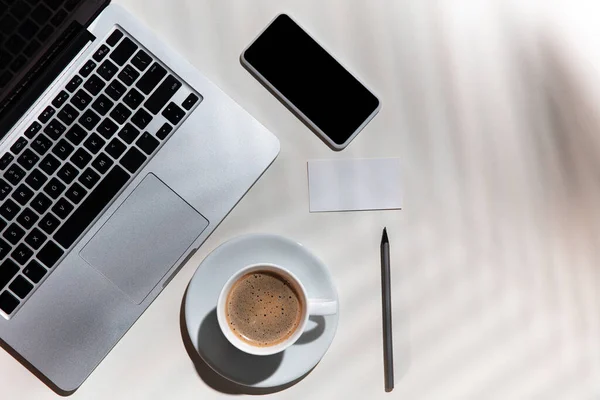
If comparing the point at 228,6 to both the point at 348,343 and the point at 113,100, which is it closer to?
the point at 113,100

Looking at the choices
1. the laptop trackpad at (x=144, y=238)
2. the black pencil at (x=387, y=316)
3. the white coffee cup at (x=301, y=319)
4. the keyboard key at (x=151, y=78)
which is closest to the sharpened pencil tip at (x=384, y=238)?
the black pencil at (x=387, y=316)

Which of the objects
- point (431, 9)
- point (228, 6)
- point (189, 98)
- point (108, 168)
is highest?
point (431, 9)

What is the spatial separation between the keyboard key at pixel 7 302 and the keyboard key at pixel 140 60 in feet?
0.97

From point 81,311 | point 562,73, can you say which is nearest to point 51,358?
point 81,311

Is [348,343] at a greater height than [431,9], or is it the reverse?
[431,9]

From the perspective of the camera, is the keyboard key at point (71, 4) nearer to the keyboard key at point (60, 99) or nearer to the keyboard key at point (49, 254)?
the keyboard key at point (60, 99)

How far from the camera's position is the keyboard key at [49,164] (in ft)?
2.09

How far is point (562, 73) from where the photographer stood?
72cm

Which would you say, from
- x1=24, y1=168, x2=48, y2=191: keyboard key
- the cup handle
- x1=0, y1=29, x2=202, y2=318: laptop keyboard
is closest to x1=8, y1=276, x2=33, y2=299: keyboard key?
x1=0, y1=29, x2=202, y2=318: laptop keyboard

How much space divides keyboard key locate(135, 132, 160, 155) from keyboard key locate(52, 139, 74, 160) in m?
0.07

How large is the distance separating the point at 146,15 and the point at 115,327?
38cm

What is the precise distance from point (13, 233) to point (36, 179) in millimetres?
66

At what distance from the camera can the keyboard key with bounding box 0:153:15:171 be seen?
0.63 m

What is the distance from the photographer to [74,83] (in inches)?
25.3
